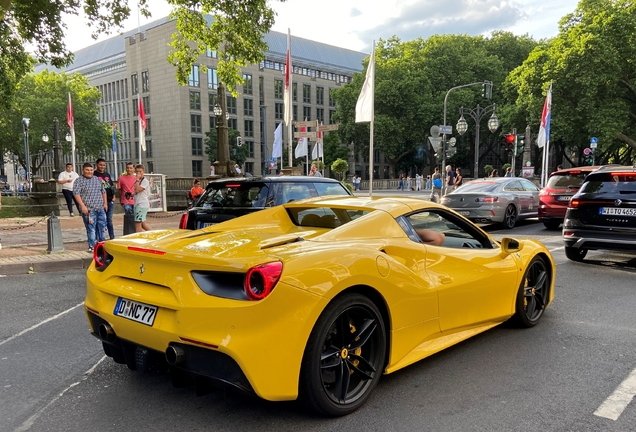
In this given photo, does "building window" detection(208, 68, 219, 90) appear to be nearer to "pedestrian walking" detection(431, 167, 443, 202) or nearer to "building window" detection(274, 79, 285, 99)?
"building window" detection(274, 79, 285, 99)

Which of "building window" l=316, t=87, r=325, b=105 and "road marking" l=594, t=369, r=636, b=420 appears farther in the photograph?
"building window" l=316, t=87, r=325, b=105

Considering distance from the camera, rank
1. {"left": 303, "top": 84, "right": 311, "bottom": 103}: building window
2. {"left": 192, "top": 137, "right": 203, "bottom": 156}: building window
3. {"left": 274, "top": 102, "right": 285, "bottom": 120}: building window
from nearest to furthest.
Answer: {"left": 192, "top": 137, "right": 203, "bottom": 156}: building window → {"left": 274, "top": 102, "right": 285, "bottom": 120}: building window → {"left": 303, "top": 84, "right": 311, "bottom": 103}: building window

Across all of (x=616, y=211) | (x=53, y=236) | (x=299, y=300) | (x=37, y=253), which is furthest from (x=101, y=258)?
(x=616, y=211)

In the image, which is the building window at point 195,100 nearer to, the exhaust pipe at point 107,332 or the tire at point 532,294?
the tire at point 532,294

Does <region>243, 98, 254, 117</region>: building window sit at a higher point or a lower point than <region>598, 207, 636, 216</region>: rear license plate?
higher

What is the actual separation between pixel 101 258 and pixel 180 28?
14346 mm

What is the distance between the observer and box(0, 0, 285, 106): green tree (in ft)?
46.8

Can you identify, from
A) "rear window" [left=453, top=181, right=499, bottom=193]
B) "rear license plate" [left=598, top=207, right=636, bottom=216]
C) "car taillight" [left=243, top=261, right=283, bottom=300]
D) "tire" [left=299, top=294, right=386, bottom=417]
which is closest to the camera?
"car taillight" [left=243, top=261, right=283, bottom=300]

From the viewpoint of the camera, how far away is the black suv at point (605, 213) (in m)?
7.21

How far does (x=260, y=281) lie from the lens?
8.38ft

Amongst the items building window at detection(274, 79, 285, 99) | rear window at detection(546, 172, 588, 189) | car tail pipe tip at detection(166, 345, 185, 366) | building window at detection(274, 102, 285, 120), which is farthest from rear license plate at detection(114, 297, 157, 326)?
building window at detection(274, 79, 285, 99)

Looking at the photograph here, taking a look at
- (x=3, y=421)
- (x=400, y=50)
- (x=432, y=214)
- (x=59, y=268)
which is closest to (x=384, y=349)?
(x=432, y=214)

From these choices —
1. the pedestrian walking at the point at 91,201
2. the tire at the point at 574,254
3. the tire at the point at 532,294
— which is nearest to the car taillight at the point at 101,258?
the tire at the point at 532,294

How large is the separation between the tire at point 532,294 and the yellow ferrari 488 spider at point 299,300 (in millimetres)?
621
